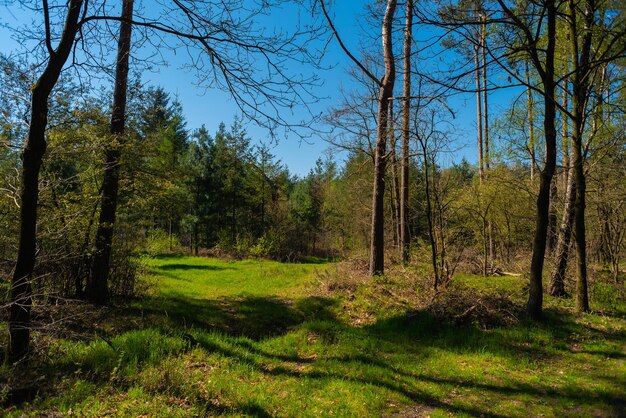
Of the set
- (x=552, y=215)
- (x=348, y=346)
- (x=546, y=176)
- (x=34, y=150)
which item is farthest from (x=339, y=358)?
(x=552, y=215)

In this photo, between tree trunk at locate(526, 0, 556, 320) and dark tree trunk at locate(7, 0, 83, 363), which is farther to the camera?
tree trunk at locate(526, 0, 556, 320)

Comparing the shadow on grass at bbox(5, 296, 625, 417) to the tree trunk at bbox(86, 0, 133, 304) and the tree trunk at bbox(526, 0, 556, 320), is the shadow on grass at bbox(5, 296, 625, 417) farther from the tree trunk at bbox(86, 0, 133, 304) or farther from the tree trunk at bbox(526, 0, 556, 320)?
the tree trunk at bbox(86, 0, 133, 304)

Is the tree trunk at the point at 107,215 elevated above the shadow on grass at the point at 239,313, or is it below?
above

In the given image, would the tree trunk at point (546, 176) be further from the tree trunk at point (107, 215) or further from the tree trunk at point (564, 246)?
the tree trunk at point (107, 215)

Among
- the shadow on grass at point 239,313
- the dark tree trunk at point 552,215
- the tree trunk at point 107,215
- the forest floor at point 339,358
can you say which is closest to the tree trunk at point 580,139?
the forest floor at point 339,358

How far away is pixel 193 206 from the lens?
32.8m

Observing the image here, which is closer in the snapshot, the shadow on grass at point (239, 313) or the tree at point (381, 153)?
the shadow on grass at point (239, 313)

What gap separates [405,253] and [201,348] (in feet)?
29.4

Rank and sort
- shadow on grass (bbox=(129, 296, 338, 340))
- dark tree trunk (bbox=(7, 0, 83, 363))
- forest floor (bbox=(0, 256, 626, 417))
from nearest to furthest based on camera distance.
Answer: dark tree trunk (bbox=(7, 0, 83, 363)) < forest floor (bbox=(0, 256, 626, 417)) < shadow on grass (bbox=(129, 296, 338, 340))

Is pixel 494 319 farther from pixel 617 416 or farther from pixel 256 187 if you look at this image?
pixel 256 187

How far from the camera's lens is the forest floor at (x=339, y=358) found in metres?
3.86

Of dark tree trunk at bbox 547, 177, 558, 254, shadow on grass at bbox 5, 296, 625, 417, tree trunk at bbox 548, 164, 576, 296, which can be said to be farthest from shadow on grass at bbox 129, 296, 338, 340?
dark tree trunk at bbox 547, 177, 558, 254

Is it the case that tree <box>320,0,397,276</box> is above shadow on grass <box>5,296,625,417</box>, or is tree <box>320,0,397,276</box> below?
above

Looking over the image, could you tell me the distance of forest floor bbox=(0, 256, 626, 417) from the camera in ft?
12.6
